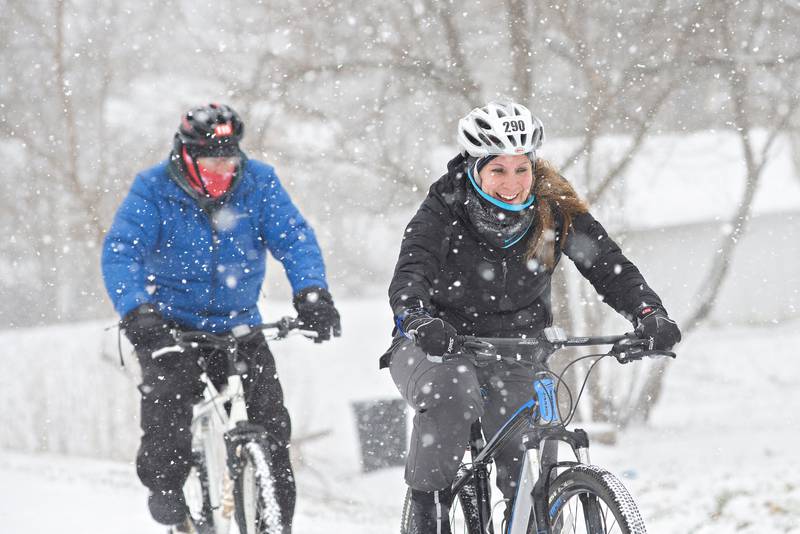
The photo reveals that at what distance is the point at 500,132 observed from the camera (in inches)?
139

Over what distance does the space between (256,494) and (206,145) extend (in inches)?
A: 57.4

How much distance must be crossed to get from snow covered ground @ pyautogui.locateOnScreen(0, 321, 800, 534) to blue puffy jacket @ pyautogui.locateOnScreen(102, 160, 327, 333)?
1.86 meters

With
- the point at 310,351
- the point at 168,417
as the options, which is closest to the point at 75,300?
the point at 310,351

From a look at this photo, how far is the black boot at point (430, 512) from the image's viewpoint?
12.0 feet

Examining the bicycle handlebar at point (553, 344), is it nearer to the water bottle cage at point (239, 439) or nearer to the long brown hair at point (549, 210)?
the long brown hair at point (549, 210)

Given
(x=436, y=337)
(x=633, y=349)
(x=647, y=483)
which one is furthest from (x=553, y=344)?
(x=647, y=483)

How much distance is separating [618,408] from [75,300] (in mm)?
25352

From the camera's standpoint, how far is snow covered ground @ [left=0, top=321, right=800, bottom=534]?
6.48 meters

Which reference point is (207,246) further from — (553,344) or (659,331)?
(659,331)

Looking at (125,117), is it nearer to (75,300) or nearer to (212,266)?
(75,300)

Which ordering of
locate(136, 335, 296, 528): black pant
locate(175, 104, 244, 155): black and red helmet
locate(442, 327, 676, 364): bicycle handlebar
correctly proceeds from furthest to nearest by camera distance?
locate(136, 335, 296, 528): black pant → locate(175, 104, 244, 155): black and red helmet → locate(442, 327, 676, 364): bicycle handlebar

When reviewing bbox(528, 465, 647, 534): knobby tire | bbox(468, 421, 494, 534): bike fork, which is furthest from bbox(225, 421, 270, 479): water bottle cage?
bbox(528, 465, 647, 534): knobby tire

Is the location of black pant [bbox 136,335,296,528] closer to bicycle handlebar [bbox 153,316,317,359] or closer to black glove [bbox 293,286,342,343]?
bicycle handlebar [bbox 153,316,317,359]

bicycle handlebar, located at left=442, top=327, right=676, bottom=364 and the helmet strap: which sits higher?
the helmet strap
